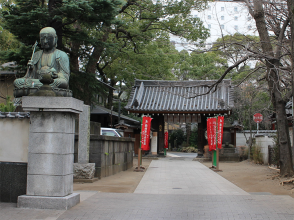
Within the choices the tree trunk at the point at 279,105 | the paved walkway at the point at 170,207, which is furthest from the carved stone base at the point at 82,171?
the tree trunk at the point at 279,105

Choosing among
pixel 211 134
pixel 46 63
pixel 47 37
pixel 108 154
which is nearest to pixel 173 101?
pixel 211 134

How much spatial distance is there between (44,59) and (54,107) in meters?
2.60

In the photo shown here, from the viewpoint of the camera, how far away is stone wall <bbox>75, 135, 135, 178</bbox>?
11289 millimetres

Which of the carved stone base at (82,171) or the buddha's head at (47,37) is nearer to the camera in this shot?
the buddha's head at (47,37)

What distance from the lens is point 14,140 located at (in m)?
6.46

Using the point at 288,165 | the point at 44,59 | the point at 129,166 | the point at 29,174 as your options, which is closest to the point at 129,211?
the point at 29,174

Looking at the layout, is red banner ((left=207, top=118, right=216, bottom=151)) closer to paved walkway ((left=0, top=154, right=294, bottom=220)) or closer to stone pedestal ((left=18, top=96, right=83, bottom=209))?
paved walkway ((left=0, top=154, right=294, bottom=220))

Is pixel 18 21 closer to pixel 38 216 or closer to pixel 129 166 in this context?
pixel 129 166

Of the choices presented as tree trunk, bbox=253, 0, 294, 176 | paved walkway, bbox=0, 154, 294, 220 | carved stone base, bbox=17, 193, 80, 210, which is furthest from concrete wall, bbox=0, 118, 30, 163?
tree trunk, bbox=253, 0, 294, 176

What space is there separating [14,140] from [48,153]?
3.30ft

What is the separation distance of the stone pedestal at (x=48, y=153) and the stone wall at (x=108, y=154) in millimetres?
5162

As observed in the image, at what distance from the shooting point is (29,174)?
605 cm

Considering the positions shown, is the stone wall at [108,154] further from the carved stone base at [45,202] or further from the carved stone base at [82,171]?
the carved stone base at [45,202]

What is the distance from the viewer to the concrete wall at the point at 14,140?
6.38 metres
